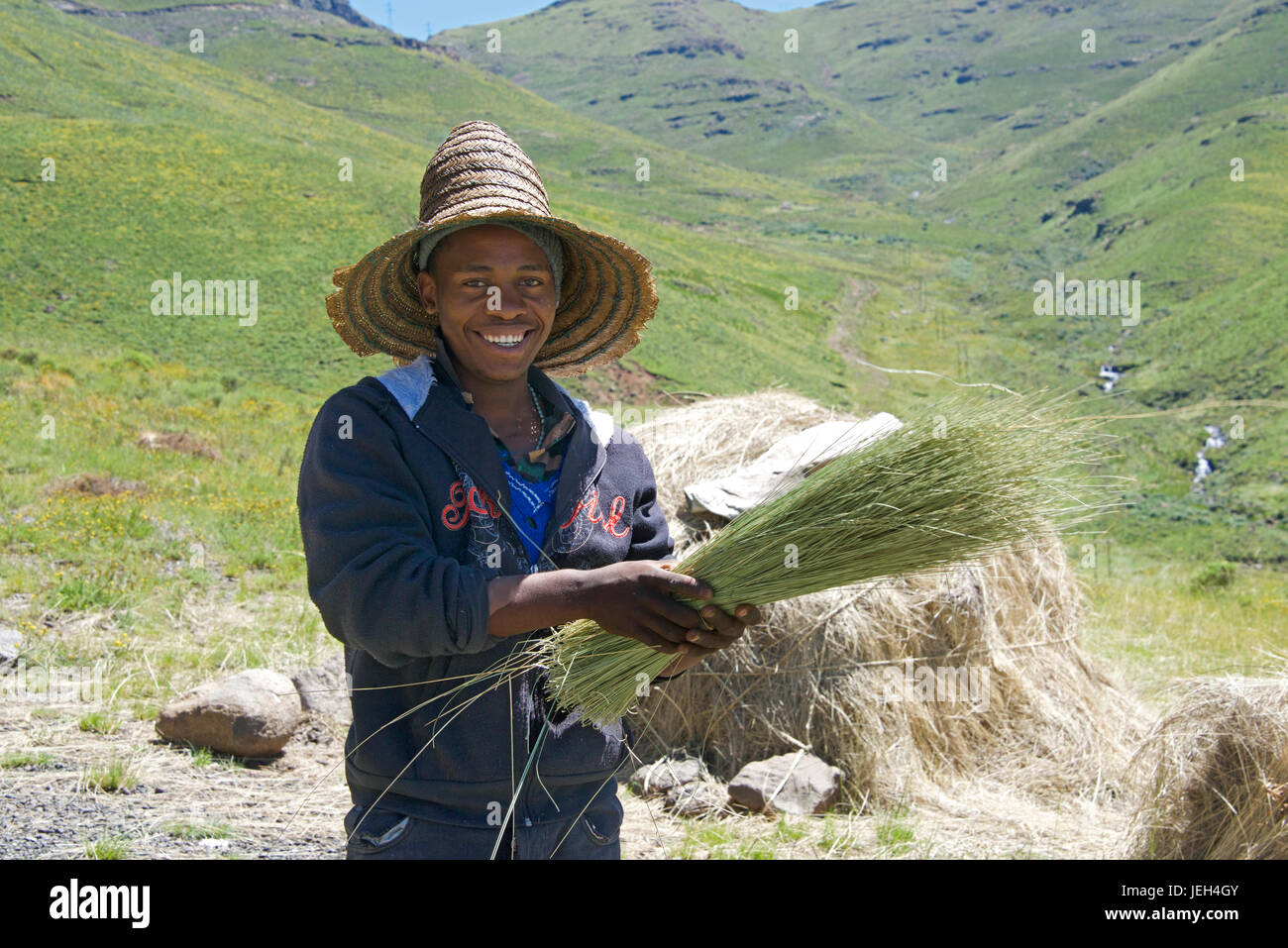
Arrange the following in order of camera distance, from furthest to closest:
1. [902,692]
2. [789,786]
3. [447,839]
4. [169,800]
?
[902,692]
[789,786]
[169,800]
[447,839]

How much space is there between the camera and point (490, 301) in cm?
183

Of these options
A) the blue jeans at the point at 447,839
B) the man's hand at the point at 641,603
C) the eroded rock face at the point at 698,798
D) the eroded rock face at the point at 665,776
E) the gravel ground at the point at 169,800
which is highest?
the man's hand at the point at 641,603

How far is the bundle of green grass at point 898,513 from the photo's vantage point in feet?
6.27

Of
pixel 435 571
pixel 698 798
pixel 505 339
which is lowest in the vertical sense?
pixel 698 798

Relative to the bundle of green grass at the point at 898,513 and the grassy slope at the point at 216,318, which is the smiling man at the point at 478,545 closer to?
the bundle of green grass at the point at 898,513

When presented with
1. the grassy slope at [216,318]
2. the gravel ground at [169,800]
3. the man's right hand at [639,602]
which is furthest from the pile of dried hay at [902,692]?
the man's right hand at [639,602]

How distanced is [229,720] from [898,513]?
10.3 feet

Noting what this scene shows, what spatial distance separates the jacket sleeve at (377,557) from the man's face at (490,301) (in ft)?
0.82

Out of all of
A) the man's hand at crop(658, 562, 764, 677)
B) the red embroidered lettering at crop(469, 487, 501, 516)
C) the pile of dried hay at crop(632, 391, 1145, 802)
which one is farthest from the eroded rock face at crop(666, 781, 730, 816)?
the red embroidered lettering at crop(469, 487, 501, 516)

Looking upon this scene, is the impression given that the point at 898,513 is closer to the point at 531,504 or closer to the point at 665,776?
the point at 531,504

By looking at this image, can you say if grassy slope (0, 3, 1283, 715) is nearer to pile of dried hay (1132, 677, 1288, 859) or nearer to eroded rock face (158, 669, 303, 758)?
eroded rock face (158, 669, 303, 758)

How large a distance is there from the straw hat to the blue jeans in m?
0.90

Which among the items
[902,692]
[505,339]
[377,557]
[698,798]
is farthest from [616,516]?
[902,692]

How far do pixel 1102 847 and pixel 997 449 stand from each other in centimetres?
284
